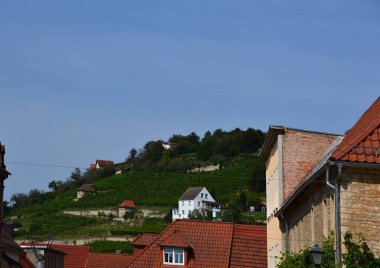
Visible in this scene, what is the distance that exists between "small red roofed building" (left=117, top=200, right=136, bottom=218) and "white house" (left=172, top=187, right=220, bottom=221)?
25.6ft

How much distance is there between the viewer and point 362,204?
23.2 m

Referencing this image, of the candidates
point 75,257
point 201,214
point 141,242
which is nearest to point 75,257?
point 75,257

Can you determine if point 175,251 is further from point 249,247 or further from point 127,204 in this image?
point 127,204

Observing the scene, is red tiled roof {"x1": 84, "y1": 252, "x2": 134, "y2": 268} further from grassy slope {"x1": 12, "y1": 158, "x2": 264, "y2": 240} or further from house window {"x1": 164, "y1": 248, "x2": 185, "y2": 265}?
grassy slope {"x1": 12, "y1": 158, "x2": 264, "y2": 240}

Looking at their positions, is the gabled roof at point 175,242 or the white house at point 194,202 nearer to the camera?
the gabled roof at point 175,242

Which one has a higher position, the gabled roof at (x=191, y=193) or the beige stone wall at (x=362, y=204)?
the gabled roof at (x=191, y=193)

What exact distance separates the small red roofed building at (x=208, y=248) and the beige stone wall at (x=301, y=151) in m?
14.4

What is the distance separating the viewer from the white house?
179625 mm

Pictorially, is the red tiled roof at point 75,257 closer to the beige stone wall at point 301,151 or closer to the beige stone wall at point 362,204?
the beige stone wall at point 301,151

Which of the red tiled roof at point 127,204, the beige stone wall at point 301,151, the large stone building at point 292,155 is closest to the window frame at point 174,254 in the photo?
the large stone building at point 292,155

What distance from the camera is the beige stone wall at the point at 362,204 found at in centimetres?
2306

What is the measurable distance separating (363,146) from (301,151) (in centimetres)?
1441

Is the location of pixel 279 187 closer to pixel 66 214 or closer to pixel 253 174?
pixel 253 174

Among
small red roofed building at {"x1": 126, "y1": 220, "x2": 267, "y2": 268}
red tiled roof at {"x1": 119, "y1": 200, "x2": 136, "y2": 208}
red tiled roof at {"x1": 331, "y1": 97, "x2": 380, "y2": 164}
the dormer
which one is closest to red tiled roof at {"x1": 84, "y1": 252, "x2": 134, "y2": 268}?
small red roofed building at {"x1": 126, "y1": 220, "x2": 267, "y2": 268}
